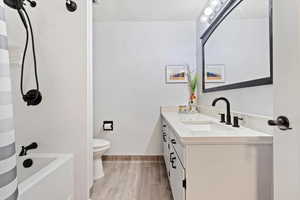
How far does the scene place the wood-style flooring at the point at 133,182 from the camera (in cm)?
199

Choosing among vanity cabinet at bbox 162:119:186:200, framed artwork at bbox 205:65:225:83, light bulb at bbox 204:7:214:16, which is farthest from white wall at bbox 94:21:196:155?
vanity cabinet at bbox 162:119:186:200

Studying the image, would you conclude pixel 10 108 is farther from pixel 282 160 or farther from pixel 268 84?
pixel 268 84

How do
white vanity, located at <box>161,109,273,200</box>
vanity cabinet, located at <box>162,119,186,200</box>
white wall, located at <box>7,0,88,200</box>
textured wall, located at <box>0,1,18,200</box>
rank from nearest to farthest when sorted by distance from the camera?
textured wall, located at <box>0,1,18,200</box>, white vanity, located at <box>161,109,273,200</box>, vanity cabinet, located at <box>162,119,186,200</box>, white wall, located at <box>7,0,88,200</box>

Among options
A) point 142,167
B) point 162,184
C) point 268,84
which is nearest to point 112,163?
point 142,167

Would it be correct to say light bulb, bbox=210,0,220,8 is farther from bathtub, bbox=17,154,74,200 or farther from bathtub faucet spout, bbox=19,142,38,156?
bathtub faucet spout, bbox=19,142,38,156

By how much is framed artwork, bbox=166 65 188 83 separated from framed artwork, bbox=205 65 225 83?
21.2 inches

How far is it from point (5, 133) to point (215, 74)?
2237 millimetres

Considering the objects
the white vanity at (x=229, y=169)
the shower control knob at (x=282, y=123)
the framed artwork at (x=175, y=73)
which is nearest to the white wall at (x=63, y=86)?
the white vanity at (x=229, y=169)

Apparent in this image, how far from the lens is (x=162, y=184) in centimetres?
225

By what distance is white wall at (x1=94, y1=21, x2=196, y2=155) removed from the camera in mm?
3141

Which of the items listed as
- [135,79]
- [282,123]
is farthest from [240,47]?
[135,79]

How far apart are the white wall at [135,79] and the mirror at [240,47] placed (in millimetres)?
761

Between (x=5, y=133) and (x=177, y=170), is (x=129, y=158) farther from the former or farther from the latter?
(x=5, y=133)

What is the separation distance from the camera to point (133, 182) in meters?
2.30
